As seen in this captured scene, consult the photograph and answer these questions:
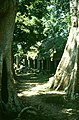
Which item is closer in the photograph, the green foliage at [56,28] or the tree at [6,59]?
the tree at [6,59]

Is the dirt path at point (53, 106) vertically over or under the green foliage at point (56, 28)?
under

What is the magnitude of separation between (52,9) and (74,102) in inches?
1002

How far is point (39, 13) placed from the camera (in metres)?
27.3

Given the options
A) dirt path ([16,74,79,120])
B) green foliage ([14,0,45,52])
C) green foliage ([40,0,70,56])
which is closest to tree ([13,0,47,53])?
green foliage ([14,0,45,52])

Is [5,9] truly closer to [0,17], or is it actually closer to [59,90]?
[0,17]

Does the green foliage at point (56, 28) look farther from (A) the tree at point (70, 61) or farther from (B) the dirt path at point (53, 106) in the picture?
(B) the dirt path at point (53, 106)

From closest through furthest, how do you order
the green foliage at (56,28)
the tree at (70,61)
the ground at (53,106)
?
the ground at (53,106) → the tree at (70,61) → the green foliage at (56,28)

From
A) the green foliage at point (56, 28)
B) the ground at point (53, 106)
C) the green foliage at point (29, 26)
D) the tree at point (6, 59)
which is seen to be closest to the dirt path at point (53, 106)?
the ground at point (53, 106)

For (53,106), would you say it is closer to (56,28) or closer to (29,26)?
(29,26)

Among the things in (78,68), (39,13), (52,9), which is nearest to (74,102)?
(78,68)

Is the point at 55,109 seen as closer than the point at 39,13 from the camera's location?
Yes

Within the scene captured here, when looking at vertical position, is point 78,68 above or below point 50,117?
above

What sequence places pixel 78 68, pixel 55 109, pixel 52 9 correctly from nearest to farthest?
pixel 55 109 → pixel 78 68 → pixel 52 9

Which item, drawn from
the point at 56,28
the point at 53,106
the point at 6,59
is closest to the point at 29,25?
the point at 56,28
